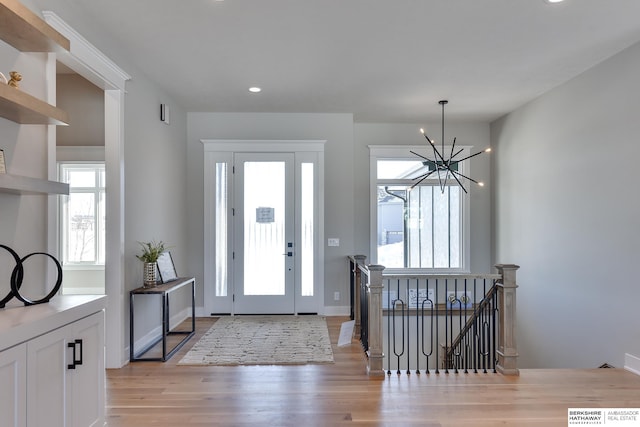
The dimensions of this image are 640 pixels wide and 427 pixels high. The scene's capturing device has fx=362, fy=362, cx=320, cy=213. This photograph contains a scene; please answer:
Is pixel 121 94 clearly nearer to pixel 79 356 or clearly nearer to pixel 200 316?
pixel 79 356

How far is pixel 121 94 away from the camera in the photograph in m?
3.39

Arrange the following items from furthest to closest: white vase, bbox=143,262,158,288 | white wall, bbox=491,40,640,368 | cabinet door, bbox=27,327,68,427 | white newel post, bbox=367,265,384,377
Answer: white vase, bbox=143,262,158,288 → white wall, bbox=491,40,640,368 → white newel post, bbox=367,265,384,377 → cabinet door, bbox=27,327,68,427

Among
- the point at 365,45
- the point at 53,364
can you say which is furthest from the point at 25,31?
the point at 365,45

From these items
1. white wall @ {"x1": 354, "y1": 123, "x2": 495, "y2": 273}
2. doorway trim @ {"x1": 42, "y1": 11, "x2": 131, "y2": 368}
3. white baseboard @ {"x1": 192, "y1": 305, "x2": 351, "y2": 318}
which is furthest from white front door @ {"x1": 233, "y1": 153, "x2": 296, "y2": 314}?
doorway trim @ {"x1": 42, "y1": 11, "x2": 131, "y2": 368}

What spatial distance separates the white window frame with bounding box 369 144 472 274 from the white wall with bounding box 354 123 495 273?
71mm

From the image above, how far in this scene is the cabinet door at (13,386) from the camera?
1494 mm

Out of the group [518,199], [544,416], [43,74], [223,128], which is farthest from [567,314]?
[43,74]

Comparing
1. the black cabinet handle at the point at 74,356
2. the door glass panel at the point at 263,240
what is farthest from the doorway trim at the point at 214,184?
the black cabinet handle at the point at 74,356

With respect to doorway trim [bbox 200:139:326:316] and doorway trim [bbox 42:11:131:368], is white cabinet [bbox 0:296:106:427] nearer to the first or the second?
doorway trim [bbox 42:11:131:368]

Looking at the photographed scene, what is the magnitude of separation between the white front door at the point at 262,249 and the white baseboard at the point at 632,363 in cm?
372

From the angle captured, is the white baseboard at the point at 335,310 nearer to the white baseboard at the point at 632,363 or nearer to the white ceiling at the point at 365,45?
the white ceiling at the point at 365,45

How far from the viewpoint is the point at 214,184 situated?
5.27 metres

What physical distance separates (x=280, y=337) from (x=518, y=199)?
3.77m

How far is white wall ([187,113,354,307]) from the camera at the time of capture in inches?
209
